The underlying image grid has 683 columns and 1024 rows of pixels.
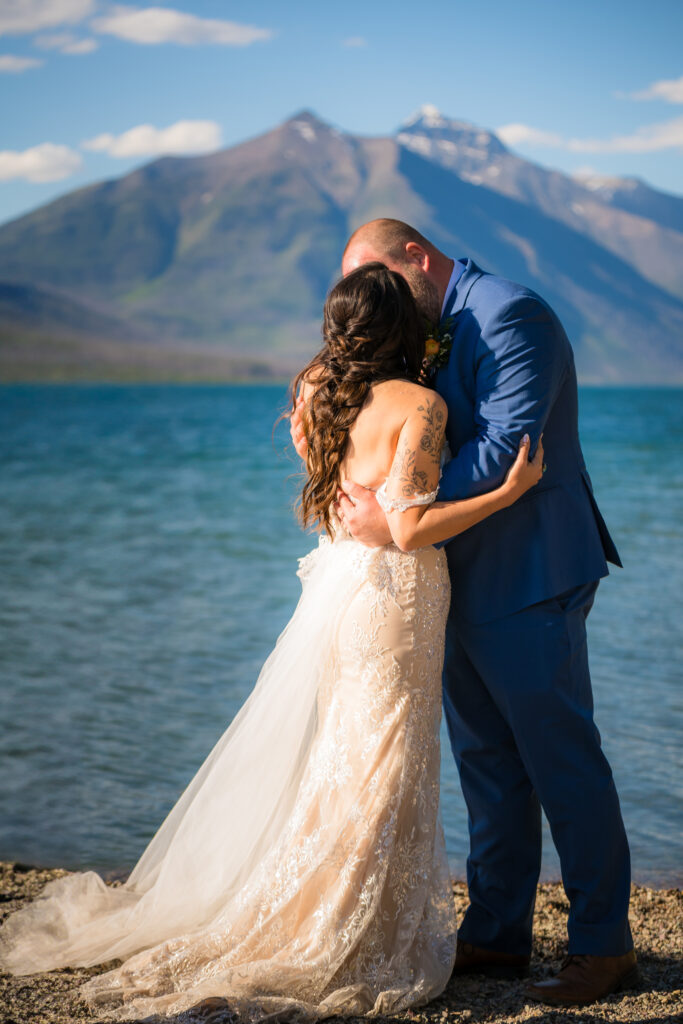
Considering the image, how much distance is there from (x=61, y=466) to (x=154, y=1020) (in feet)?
88.2

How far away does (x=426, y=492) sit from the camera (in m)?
2.90

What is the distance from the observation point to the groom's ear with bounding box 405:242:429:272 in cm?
323

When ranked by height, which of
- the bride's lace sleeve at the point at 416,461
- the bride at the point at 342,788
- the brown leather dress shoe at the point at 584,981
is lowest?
the brown leather dress shoe at the point at 584,981

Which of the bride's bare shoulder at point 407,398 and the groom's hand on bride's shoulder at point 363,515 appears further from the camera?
the groom's hand on bride's shoulder at point 363,515

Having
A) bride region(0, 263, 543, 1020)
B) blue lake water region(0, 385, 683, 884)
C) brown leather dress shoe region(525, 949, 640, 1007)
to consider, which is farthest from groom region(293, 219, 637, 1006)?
blue lake water region(0, 385, 683, 884)

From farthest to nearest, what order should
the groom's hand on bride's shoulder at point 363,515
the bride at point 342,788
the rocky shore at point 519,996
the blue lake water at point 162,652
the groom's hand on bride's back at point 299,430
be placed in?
the blue lake water at point 162,652, the groom's hand on bride's back at point 299,430, the groom's hand on bride's shoulder at point 363,515, the bride at point 342,788, the rocky shore at point 519,996

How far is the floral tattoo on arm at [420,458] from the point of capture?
288 cm

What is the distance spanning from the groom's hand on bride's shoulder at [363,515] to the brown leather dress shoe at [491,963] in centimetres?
138

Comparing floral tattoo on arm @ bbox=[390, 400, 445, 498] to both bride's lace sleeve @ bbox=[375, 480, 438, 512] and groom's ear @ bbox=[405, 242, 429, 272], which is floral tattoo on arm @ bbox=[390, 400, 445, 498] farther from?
groom's ear @ bbox=[405, 242, 429, 272]

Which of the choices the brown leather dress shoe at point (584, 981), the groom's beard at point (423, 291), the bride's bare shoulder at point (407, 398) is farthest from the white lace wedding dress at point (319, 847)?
the groom's beard at point (423, 291)

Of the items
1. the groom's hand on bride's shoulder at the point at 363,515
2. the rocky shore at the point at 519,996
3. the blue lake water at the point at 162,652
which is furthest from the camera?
the blue lake water at the point at 162,652

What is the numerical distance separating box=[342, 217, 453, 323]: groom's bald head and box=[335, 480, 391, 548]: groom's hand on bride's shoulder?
0.62m

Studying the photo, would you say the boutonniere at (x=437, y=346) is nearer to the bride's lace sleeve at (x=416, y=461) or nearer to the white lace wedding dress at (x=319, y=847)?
the bride's lace sleeve at (x=416, y=461)

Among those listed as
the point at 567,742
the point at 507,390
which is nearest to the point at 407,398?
the point at 507,390
